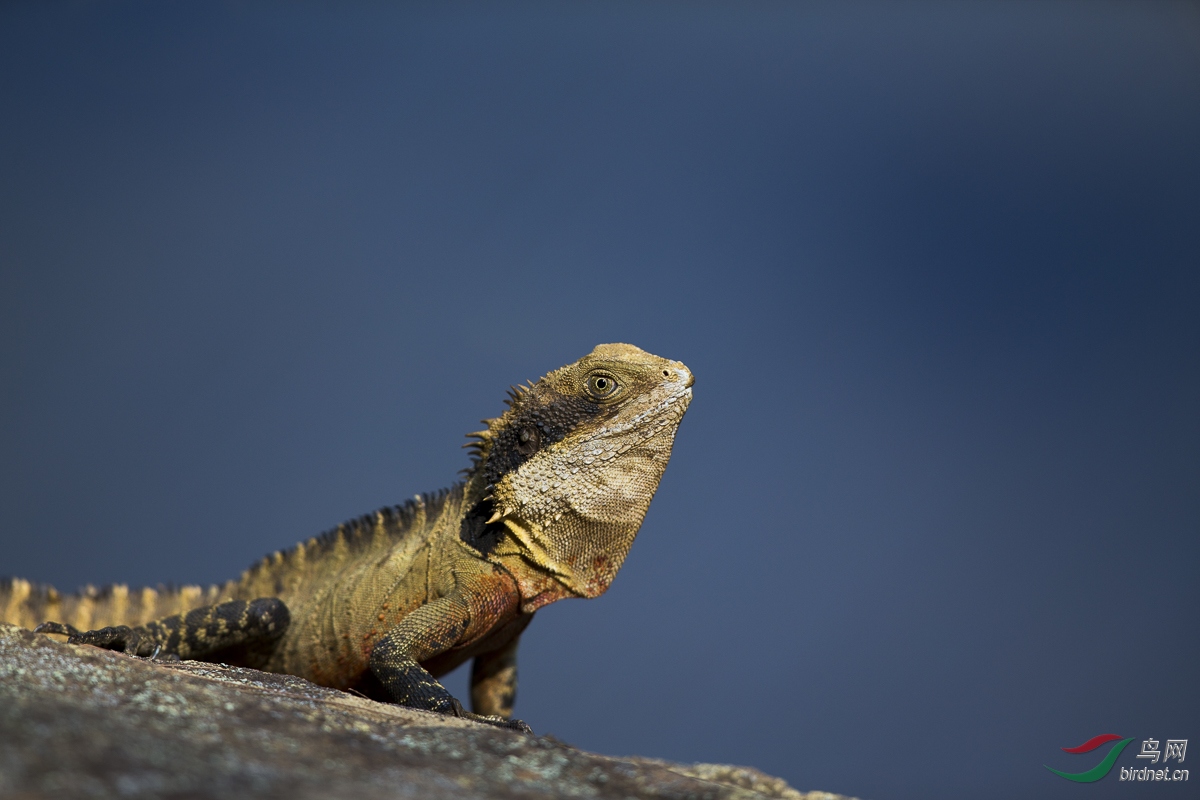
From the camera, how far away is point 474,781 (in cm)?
249

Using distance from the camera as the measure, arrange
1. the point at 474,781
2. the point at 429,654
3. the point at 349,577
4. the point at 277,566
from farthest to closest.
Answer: the point at 277,566 → the point at 349,577 → the point at 429,654 → the point at 474,781

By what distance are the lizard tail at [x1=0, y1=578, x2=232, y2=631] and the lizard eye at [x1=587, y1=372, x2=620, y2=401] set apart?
298cm

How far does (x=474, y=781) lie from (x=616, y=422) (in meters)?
2.66

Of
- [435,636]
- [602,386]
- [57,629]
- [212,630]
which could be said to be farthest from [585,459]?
[57,629]

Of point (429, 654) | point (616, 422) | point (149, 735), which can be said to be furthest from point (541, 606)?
point (149, 735)

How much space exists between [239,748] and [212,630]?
3.17 m

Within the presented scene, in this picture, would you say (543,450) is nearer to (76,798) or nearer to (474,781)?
(474,781)

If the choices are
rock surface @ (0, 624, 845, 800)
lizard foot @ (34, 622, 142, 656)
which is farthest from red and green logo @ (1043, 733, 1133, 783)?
lizard foot @ (34, 622, 142, 656)

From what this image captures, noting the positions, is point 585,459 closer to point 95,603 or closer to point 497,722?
point 497,722

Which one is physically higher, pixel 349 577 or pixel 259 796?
pixel 349 577

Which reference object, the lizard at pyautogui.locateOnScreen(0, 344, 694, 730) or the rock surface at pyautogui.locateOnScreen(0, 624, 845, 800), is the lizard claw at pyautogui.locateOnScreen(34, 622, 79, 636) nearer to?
the lizard at pyautogui.locateOnScreen(0, 344, 694, 730)

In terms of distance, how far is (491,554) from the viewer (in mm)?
5090

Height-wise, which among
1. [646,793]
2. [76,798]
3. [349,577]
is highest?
[349,577]

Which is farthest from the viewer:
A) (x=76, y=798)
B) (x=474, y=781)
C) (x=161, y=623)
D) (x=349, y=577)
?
(x=349, y=577)
